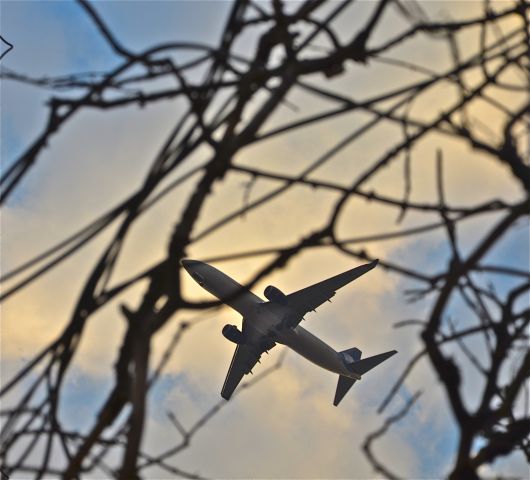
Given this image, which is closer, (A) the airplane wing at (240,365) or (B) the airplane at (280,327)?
(B) the airplane at (280,327)

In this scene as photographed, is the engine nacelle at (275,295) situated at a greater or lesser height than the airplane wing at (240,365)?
lesser

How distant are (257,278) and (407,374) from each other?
118 centimetres

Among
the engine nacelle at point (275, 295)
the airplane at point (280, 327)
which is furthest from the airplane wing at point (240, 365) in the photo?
the engine nacelle at point (275, 295)

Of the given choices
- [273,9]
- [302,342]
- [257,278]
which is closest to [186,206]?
[257,278]

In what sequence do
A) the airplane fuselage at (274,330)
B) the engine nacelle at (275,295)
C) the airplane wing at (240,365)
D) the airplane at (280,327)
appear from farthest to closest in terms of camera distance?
the airplane wing at (240,365)
the engine nacelle at (275,295)
the airplane at (280,327)
the airplane fuselage at (274,330)

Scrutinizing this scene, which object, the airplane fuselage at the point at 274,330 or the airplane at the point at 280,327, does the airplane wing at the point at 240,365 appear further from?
the airplane fuselage at the point at 274,330

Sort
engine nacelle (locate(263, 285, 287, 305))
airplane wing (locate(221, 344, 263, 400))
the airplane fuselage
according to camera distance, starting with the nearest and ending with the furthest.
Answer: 1. the airplane fuselage
2. engine nacelle (locate(263, 285, 287, 305))
3. airplane wing (locate(221, 344, 263, 400))

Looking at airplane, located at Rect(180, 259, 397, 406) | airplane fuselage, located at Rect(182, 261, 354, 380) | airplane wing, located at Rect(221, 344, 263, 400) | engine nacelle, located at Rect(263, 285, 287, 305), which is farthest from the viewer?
airplane wing, located at Rect(221, 344, 263, 400)

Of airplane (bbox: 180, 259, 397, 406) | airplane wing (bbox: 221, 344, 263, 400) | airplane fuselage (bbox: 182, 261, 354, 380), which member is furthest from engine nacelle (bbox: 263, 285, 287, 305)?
airplane wing (bbox: 221, 344, 263, 400)

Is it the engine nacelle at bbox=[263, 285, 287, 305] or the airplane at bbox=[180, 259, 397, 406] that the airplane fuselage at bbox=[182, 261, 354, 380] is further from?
the engine nacelle at bbox=[263, 285, 287, 305]


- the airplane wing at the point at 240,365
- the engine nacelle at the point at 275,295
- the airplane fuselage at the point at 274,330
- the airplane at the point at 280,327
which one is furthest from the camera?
the airplane wing at the point at 240,365

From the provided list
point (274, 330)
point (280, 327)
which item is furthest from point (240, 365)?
point (274, 330)

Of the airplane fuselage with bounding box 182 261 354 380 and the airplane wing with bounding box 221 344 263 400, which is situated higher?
the airplane wing with bounding box 221 344 263 400

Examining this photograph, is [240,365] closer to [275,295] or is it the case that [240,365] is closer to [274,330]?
[275,295]
